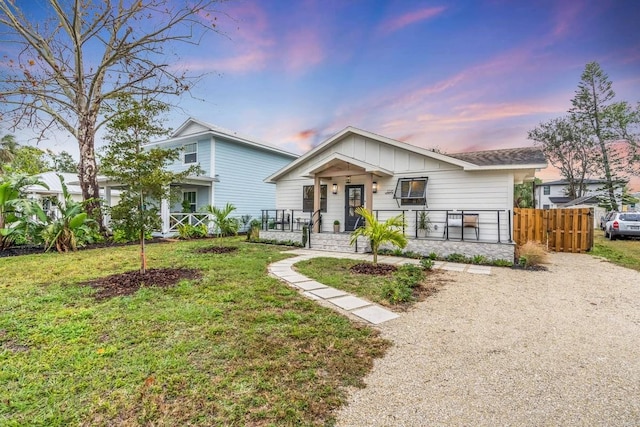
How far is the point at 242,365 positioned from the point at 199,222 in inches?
541

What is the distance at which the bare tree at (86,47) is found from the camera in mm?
8039

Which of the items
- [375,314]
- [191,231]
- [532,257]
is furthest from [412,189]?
[191,231]

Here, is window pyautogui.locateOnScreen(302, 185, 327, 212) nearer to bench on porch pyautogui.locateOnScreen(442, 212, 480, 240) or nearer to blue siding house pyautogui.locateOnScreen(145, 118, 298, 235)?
bench on porch pyautogui.locateOnScreen(442, 212, 480, 240)

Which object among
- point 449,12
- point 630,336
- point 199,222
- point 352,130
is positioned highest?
point 449,12

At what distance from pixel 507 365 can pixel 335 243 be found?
843 cm

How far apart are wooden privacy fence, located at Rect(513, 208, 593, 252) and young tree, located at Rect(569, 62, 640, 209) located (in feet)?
49.8

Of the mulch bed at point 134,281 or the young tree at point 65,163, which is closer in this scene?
the mulch bed at point 134,281

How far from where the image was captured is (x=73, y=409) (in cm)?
212

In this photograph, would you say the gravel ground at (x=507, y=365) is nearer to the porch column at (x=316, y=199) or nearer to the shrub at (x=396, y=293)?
the shrub at (x=396, y=293)

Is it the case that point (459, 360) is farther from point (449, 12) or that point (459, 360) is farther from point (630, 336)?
point (449, 12)

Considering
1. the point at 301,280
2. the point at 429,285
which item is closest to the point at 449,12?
the point at 429,285

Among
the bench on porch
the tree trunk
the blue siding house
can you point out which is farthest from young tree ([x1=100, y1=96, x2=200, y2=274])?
the blue siding house

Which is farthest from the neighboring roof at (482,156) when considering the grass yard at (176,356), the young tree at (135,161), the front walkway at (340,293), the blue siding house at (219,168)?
the grass yard at (176,356)

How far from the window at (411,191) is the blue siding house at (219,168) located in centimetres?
992
